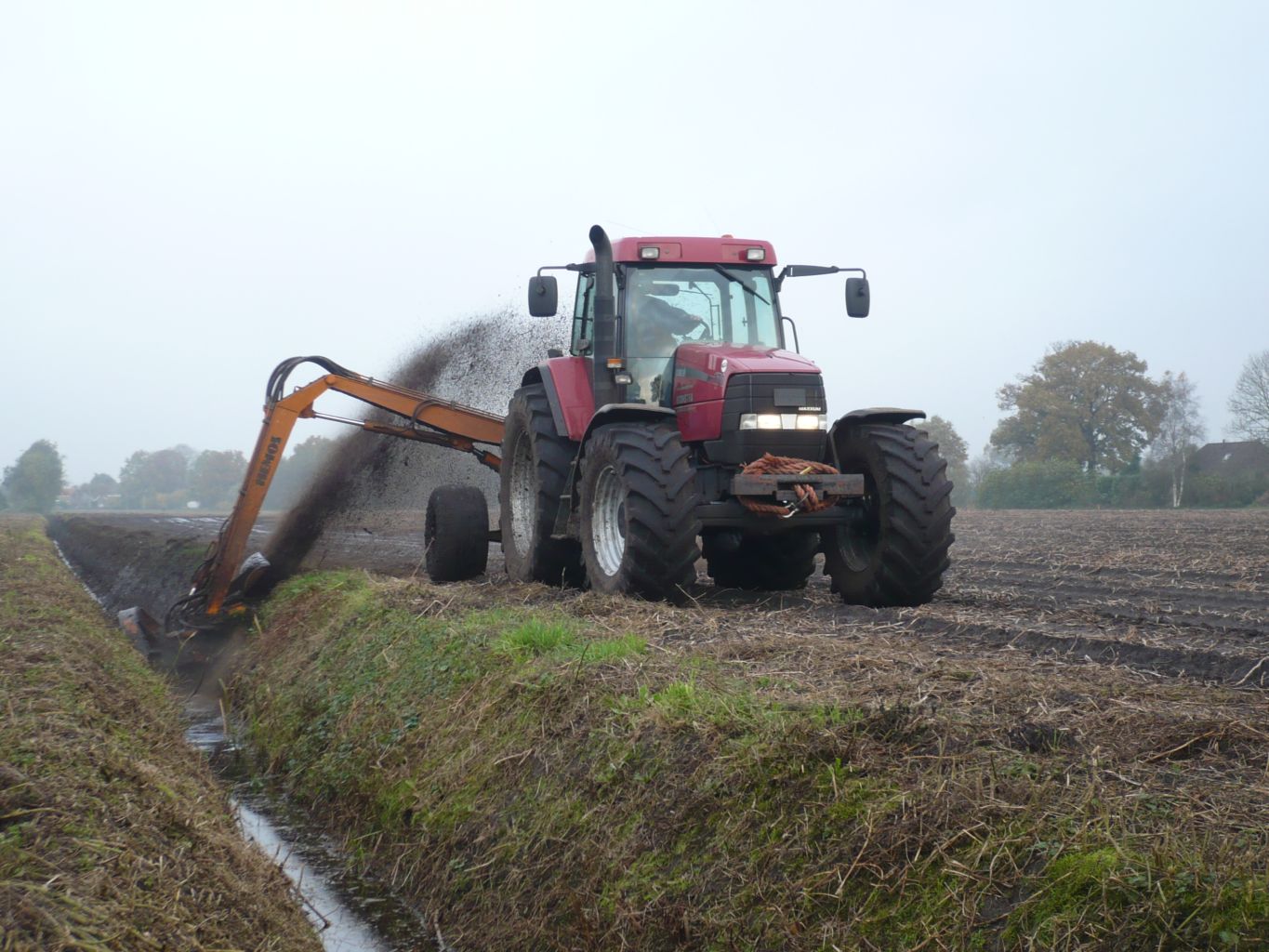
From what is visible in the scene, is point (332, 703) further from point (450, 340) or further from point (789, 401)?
point (450, 340)

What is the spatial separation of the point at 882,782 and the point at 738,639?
9.44ft

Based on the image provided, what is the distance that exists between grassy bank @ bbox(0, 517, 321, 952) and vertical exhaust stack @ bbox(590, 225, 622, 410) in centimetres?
422

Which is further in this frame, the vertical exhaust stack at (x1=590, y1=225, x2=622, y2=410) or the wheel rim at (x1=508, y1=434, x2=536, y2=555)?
the wheel rim at (x1=508, y1=434, x2=536, y2=555)


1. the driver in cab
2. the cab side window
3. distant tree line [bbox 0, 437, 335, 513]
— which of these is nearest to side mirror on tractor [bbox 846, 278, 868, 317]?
the driver in cab

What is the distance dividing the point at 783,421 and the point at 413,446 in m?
7.46

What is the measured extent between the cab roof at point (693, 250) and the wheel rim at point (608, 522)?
6.35ft

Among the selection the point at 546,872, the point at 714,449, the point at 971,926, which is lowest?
the point at 546,872

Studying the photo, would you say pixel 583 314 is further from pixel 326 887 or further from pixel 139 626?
pixel 139 626

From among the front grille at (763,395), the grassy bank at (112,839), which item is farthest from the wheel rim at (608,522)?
the grassy bank at (112,839)

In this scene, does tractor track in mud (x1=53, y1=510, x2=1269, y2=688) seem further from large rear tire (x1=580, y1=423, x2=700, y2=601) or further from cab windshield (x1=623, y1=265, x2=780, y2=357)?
cab windshield (x1=623, y1=265, x2=780, y2=357)

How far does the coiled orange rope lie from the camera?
897 centimetres

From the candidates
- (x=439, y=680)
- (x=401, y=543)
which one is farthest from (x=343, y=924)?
(x=401, y=543)

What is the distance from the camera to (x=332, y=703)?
8.83m

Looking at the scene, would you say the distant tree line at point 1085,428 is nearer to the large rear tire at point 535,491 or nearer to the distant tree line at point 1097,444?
the distant tree line at point 1097,444
